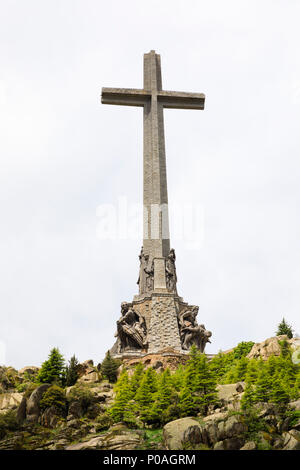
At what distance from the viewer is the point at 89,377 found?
99.2 ft

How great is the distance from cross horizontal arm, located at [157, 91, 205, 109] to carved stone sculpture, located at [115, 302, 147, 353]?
1840cm

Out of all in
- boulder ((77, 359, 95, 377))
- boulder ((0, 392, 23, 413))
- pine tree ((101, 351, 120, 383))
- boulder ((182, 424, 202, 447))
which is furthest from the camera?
boulder ((77, 359, 95, 377))

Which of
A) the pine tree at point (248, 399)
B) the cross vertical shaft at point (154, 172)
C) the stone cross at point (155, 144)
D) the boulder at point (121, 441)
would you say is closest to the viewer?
the boulder at point (121, 441)

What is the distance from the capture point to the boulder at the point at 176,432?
1784cm

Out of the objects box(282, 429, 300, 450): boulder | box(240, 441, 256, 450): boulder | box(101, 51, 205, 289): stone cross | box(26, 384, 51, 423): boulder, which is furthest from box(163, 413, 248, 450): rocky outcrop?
box(101, 51, 205, 289): stone cross

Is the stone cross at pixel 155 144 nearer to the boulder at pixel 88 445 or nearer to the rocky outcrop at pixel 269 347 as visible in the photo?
the rocky outcrop at pixel 269 347

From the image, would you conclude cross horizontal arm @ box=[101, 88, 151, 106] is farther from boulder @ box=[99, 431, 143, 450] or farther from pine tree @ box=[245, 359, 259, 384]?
boulder @ box=[99, 431, 143, 450]

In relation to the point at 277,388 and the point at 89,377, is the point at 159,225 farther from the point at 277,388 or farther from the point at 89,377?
the point at 277,388

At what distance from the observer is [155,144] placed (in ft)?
136

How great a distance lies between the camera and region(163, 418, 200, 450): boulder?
58.5 ft

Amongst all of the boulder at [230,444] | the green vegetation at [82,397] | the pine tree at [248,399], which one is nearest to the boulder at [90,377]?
the green vegetation at [82,397]

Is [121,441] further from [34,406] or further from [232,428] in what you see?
[34,406]
